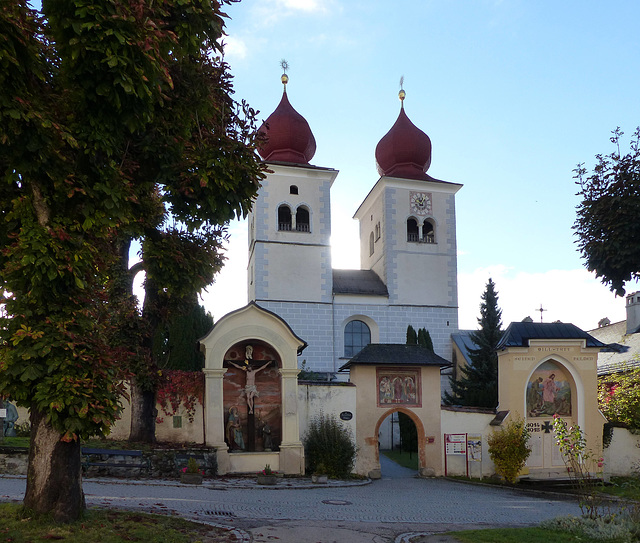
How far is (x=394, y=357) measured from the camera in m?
21.8

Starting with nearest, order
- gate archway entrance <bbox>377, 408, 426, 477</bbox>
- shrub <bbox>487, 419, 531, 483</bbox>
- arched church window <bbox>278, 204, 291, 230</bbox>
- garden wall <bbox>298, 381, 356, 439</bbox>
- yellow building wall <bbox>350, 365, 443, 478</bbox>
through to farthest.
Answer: shrub <bbox>487, 419, 531, 483</bbox>, garden wall <bbox>298, 381, 356, 439</bbox>, yellow building wall <bbox>350, 365, 443, 478</bbox>, gate archway entrance <bbox>377, 408, 426, 477</bbox>, arched church window <bbox>278, 204, 291, 230</bbox>

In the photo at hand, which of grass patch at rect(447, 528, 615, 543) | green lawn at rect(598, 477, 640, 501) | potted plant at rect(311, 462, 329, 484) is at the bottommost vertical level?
green lawn at rect(598, 477, 640, 501)

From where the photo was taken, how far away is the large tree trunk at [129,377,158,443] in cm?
1831

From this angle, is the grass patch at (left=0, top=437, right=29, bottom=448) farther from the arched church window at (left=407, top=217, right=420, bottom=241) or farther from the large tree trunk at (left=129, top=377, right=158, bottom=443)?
the arched church window at (left=407, top=217, right=420, bottom=241)

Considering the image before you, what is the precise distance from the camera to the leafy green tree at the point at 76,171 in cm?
823

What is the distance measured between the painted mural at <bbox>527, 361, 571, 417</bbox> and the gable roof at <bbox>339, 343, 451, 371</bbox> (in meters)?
2.90

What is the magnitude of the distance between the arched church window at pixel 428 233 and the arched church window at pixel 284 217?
819cm

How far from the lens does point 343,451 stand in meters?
20.2

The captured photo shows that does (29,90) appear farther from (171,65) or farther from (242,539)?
(242,539)

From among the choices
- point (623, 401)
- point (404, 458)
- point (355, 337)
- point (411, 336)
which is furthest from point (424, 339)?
point (623, 401)

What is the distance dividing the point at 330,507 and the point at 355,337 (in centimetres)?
2547

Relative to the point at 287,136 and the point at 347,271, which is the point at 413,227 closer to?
the point at 347,271

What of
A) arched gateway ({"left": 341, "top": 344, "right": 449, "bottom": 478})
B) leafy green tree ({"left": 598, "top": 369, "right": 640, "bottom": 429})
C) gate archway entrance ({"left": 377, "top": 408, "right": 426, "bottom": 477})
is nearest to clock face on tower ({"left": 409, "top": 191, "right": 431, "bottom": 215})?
gate archway entrance ({"left": 377, "top": 408, "right": 426, "bottom": 477})

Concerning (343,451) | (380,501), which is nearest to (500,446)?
(343,451)
